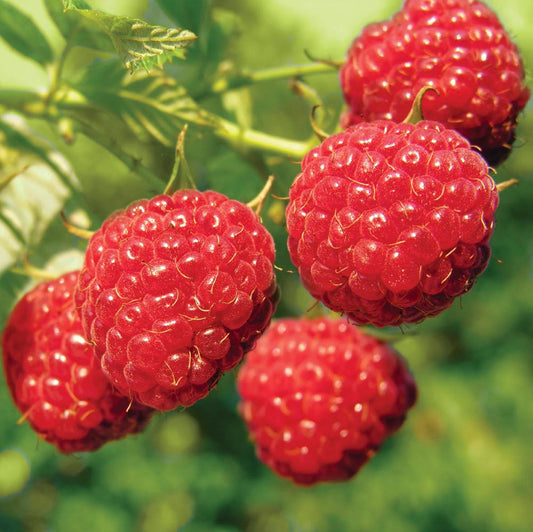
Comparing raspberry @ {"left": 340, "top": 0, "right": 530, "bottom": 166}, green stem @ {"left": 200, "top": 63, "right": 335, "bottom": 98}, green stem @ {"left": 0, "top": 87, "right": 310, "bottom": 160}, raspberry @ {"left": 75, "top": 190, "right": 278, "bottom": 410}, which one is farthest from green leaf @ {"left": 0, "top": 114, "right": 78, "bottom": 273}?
raspberry @ {"left": 340, "top": 0, "right": 530, "bottom": 166}

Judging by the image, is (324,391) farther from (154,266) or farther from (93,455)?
(93,455)

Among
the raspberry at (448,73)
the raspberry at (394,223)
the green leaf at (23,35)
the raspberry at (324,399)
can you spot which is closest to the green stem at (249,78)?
the raspberry at (448,73)

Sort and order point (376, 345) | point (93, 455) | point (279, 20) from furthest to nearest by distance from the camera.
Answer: point (279, 20)
point (93, 455)
point (376, 345)

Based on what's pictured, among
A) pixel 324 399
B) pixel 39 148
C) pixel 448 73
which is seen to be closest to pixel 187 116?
pixel 39 148

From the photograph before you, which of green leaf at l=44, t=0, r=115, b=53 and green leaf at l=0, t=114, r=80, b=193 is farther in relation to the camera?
green leaf at l=0, t=114, r=80, b=193

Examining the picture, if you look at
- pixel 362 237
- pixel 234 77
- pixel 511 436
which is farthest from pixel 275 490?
pixel 362 237

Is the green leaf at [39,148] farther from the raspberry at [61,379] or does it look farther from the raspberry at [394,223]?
the raspberry at [394,223]

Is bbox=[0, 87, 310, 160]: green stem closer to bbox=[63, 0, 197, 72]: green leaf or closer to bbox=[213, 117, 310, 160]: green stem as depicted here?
bbox=[213, 117, 310, 160]: green stem
